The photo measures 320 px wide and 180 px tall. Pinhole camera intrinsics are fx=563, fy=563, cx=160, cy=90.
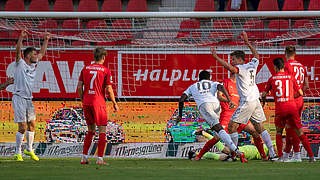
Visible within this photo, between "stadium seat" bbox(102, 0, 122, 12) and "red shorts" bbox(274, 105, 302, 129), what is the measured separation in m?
11.9

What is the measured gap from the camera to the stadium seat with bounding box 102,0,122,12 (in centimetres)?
2038

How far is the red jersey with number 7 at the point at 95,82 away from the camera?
8.66 m

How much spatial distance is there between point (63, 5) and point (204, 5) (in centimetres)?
545

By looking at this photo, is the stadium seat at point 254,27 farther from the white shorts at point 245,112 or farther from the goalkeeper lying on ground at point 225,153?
the white shorts at point 245,112

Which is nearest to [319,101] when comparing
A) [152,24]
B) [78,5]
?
[152,24]

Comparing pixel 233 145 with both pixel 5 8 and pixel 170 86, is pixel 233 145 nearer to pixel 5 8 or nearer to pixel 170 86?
pixel 170 86

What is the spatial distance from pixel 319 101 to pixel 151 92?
363 cm

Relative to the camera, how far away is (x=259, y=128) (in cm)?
987

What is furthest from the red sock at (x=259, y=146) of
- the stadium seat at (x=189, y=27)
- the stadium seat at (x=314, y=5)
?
the stadium seat at (x=314, y=5)

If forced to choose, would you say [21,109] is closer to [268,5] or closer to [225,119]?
[225,119]

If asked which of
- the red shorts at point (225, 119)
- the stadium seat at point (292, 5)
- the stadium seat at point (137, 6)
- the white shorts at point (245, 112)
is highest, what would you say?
the stadium seat at point (137, 6)

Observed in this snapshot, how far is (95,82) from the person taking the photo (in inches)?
341

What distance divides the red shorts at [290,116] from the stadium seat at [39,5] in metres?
13.5

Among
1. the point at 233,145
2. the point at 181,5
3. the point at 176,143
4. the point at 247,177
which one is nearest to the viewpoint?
the point at 247,177
